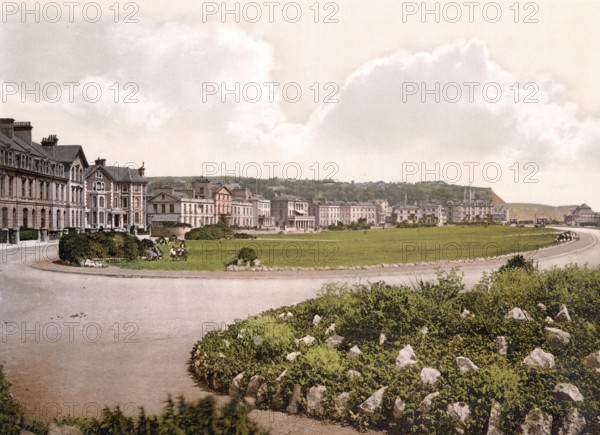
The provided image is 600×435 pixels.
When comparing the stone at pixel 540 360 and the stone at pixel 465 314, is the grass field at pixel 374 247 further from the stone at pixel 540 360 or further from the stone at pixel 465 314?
the stone at pixel 540 360

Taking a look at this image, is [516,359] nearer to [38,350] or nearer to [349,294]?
[349,294]

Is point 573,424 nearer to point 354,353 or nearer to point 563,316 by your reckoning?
point 563,316

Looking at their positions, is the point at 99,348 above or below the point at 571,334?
below

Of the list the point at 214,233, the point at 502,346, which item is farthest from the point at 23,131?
the point at 214,233

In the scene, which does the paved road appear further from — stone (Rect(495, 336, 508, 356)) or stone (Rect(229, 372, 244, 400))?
stone (Rect(495, 336, 508, 356))

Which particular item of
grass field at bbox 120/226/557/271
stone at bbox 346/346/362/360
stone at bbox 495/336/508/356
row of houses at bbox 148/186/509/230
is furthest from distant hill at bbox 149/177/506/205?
stone at bbox 346/346/362/360

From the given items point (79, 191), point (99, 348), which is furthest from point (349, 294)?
point (79, 191)
